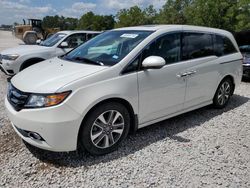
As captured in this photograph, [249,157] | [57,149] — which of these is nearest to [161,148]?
[249,157]

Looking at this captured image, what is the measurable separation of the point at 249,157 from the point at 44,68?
3027 mm

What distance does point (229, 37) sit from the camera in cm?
538

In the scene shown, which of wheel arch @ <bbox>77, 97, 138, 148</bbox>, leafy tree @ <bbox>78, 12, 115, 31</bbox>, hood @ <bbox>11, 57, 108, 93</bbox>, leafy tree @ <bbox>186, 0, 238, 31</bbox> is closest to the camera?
hood @ <bbox>11, 57, 108, 93</bbox>

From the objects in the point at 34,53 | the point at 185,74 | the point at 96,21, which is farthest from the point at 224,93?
the point at 96,21

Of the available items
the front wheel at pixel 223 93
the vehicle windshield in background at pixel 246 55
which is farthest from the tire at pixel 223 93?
the vehicle windshield in background at pixel 246 55

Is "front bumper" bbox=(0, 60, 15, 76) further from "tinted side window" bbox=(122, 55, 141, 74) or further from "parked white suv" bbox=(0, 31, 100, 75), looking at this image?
"tinted side window" bbox=(122, 55, 141, 74)

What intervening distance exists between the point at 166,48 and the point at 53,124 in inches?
80.5

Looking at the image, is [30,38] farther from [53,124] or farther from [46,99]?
[53,124]

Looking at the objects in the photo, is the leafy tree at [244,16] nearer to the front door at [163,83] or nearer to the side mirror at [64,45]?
the side mirror at [64,45]

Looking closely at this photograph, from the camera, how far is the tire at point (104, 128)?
10.4 ft

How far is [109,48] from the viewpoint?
155 inches

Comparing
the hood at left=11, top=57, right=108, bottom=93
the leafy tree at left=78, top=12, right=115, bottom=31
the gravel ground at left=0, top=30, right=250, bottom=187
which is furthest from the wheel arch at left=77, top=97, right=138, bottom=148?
the leafy tree at left=78, top=12, right=115, bottom=31

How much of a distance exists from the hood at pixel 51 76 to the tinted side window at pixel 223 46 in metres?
2.65

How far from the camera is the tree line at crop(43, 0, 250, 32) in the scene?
1768 centimetres
